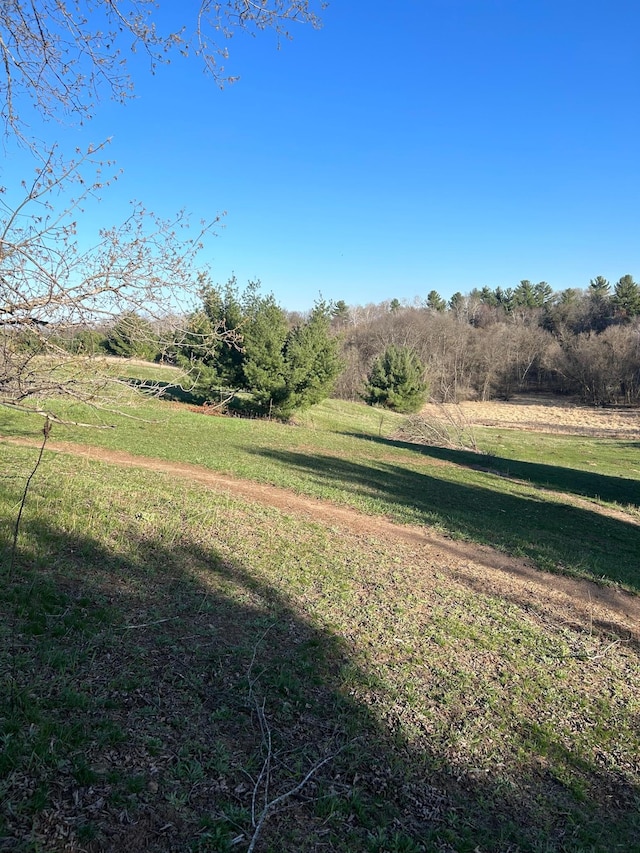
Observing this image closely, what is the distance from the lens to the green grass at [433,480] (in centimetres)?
968

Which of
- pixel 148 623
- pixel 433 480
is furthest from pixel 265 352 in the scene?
pixel 148 623

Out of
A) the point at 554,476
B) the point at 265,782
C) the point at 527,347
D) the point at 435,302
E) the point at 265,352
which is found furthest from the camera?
the point at 435,302

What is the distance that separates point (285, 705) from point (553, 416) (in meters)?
58.5

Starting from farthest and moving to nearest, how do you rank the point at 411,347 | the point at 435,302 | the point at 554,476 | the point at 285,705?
the point at 435,302 < the point at 411,347 < the point at 554,476 < the point at 285,705

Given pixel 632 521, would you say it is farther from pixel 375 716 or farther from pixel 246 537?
pixel 375 716

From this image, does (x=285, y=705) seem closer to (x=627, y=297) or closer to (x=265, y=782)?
(x=265, y=782)

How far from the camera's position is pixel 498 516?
11922mm

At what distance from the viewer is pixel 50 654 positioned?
335 centimetres

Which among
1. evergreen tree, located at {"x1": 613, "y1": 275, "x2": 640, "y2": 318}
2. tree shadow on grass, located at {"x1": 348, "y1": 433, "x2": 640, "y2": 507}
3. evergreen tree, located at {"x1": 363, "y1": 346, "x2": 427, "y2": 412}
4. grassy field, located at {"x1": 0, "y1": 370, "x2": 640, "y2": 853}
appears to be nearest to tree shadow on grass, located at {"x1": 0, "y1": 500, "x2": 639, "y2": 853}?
grassy field, located at {"x1": 0, "y1": 370, "x2": 640, "y2": 853}

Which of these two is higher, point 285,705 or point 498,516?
point 285,705

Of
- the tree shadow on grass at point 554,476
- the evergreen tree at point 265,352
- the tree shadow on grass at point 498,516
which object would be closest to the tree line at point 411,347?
the evergreen tree at point 265,352

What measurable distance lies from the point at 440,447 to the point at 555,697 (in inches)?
911

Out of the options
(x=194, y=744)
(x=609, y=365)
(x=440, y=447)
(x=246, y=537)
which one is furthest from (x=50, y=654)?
(x=609, y=365)

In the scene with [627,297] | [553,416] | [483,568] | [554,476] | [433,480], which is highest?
[627,297]
